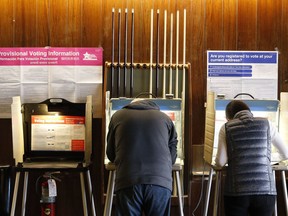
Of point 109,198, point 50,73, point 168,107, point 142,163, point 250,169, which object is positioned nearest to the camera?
point 142,163

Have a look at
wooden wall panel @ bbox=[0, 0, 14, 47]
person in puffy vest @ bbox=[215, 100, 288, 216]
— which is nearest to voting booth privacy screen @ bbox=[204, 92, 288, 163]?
person in puffy vest @ bbox=[215, 100, 288, 216]

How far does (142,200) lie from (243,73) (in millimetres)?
1865

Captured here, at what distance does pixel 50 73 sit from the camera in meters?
3.99

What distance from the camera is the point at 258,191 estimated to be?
2.78 metres

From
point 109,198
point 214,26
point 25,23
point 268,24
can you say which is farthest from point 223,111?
point 25,23

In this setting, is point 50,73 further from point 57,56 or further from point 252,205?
point 252,205

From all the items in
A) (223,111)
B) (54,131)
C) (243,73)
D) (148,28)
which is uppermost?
(148,28)

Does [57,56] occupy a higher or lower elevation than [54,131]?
higher

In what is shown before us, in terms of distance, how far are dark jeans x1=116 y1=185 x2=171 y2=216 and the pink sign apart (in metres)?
1.62

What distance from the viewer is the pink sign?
13.1 feet

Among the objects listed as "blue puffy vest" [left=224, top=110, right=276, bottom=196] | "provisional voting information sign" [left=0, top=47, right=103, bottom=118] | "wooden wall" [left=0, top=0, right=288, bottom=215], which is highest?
"wooden wall" [left=0, top=0, right=288, bottom=215]

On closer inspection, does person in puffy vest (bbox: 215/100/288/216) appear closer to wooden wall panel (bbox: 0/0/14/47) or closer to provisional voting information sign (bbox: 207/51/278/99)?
provisional voting information sign (bbox: 207/51/278/99)

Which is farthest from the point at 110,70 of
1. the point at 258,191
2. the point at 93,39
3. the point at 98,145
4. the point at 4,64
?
the point at 258,191

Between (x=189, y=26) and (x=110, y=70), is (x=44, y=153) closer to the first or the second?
(x=110, y=70)
